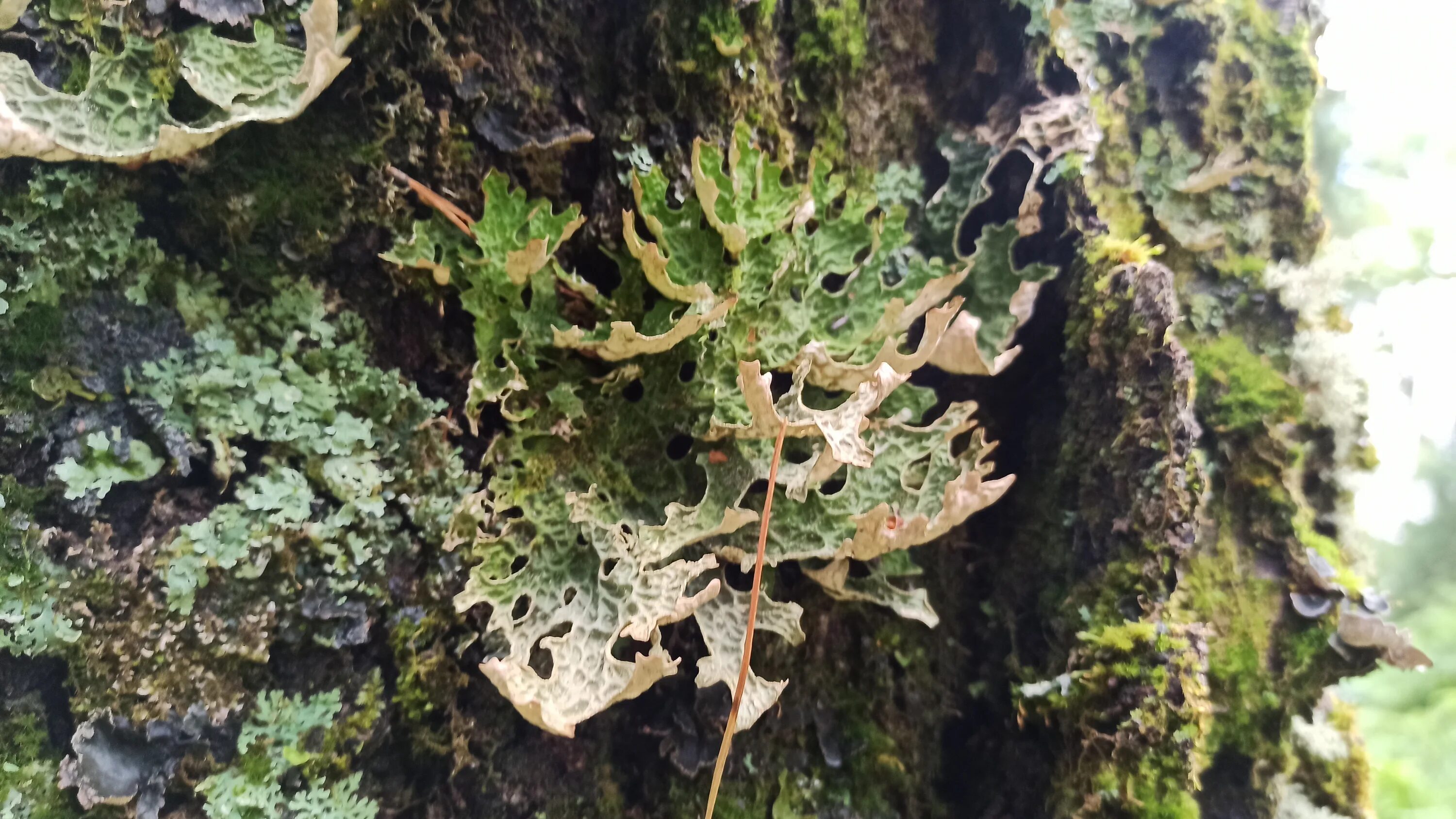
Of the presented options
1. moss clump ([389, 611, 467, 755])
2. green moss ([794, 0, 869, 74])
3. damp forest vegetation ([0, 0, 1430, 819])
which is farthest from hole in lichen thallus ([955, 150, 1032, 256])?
moss clump ([389, 611, 467, 755])

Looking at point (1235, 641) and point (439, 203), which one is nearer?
point (439, 203)

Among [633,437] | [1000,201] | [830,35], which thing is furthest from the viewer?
[1000,201]

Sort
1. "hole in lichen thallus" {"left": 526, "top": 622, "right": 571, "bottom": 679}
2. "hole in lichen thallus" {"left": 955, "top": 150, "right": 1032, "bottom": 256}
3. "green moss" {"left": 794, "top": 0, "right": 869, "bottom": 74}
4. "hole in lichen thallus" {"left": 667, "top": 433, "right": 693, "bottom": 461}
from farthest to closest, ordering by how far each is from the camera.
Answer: "hole in lichen thallus" {"left": 955, "top": 150, "right": 1032, "bottom": 256} < "green moss" {"left": 794, "top": 0, "right": 869, "bottom": 74} < "hole in lichen thallus" {"left": 667, "top": 433, "right": 693, "bottom": 461} < "hole in lichen thallus" {"left": 526, "top": 622, "right": 571, "bottom": 679}

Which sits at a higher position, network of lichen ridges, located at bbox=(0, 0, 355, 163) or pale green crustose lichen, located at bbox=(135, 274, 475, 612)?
network of lichen ridges, located at bbox=(0, 0, 355, 163)

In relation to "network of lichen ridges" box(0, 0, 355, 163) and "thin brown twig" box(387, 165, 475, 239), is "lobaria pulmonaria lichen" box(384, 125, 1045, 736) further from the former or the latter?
"network of lichen ridges" box(0, 0, 355, 163)

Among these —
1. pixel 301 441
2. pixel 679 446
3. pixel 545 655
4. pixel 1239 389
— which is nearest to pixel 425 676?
pixel 545 655

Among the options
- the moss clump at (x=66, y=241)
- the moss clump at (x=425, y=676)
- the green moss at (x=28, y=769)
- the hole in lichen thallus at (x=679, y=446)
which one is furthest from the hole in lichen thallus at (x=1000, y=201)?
the green moss at (x=28, y=769)

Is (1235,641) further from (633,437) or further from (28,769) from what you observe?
(28,769)
